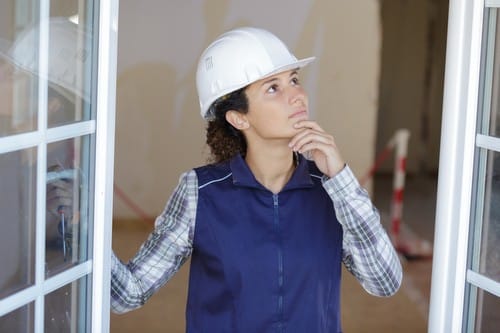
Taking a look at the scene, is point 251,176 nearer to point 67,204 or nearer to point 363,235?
point 363,235

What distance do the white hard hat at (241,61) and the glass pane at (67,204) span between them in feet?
1.61

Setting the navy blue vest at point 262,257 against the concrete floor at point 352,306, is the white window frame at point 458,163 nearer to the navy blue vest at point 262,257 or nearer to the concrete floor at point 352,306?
the navy blue vest at point 262,257

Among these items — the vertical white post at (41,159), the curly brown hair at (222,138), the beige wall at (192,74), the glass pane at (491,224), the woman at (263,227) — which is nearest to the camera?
the vertical white post at (41,159)

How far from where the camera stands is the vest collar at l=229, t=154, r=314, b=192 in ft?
7.82

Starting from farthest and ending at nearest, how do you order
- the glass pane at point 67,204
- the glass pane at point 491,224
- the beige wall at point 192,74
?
the beige wall at point 192,74 < the glass pane at point 491,224 < the glass pane at point 67,204

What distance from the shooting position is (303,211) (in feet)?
7.84

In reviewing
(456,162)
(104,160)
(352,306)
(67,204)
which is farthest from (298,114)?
(352,306)

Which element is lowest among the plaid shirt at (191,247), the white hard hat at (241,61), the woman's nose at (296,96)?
the plaid shirt at (191,247)

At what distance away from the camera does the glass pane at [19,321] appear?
6.10 ft

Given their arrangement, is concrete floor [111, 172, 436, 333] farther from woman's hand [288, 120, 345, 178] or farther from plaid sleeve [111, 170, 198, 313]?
woman's hand [288, 120, 345, 178]

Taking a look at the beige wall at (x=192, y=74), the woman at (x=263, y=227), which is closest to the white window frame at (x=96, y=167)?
the woman at (x=263, y=227)

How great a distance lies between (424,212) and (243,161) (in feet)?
19.8

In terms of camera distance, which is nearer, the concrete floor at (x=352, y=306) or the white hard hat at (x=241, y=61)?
the white hard hat at (x=241, y=61)

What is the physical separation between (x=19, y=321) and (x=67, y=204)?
0.98 feet
